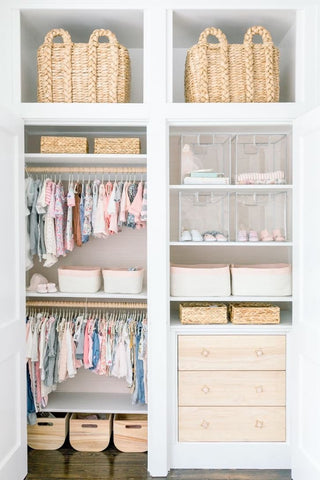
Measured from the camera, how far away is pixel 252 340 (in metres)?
2.87

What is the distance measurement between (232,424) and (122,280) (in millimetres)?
1121

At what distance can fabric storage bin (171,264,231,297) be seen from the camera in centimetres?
291

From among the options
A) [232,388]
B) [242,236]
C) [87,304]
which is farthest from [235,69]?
[232,388]

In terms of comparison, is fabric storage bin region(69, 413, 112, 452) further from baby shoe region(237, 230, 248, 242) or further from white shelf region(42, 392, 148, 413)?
baby shoe region(237, 230, 248, 242)

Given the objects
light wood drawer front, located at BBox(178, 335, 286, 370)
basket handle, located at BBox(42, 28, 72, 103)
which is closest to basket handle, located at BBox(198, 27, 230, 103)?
basket handle, located at BBox(42, 28, 72, 103)

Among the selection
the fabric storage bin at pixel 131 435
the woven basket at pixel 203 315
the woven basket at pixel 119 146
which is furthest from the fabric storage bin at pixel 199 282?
the fabric storage bin at pixel 131 435

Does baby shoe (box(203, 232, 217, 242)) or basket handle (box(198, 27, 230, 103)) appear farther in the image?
baby shoe (box(203, 232, 217, 242))

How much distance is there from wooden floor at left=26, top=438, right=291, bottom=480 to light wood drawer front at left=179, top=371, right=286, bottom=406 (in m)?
0.40

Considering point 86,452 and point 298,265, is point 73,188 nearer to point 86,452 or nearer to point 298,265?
point 298,265

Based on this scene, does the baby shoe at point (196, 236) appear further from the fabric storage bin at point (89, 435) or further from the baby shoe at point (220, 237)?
the fabric storage bin at point (89, 435)

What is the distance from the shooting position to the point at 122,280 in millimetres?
3045

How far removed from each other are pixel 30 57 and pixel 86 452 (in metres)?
2.64

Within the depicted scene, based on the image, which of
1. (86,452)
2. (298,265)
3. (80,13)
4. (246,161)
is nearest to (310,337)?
(298,265)

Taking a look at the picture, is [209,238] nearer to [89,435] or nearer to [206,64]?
[206,64]
